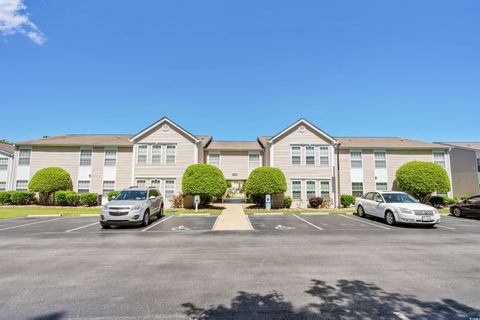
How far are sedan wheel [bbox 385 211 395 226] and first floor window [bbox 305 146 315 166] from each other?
432 inches

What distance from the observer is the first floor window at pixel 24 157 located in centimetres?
2317

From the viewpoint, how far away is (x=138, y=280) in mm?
5078

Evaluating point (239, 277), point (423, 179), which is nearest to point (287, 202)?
point (423, 179)

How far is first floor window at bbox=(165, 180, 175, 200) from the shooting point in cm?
2242

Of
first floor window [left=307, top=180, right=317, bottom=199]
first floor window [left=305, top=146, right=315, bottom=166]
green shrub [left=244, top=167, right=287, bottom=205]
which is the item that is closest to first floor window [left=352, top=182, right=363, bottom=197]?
first floor window [left=307, top=180, right=317, bottom=199]

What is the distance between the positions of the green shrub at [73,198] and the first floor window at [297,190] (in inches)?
788

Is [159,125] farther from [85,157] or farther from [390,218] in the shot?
[390,218]

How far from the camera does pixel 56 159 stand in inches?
918

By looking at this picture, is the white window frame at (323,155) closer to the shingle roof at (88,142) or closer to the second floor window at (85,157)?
the shingle roof at (88,142)

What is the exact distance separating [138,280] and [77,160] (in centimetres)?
2315

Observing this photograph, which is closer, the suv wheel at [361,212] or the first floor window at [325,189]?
the suv wheel at [361,212]

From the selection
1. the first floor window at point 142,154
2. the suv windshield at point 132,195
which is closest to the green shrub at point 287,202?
the suv windshield at point 132,195

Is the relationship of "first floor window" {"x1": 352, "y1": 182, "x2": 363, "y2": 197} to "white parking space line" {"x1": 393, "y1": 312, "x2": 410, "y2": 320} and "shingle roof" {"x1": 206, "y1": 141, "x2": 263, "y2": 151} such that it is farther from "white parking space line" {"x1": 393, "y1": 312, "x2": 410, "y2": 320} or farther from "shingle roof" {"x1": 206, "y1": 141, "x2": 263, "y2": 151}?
"white parking space line" {"x1": 393, "y1": 312, "x2": 410, "y2": 320}

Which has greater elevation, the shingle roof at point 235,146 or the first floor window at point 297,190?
the shingle roof at point 235,146
